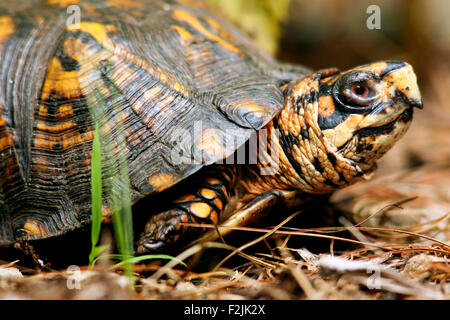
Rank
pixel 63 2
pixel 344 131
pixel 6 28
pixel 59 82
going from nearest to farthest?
pixel 344 131, pixel 59 82, pixel 6 28, pixel 63 2

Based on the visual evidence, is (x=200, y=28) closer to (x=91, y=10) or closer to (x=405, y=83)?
(x=91, y=10)

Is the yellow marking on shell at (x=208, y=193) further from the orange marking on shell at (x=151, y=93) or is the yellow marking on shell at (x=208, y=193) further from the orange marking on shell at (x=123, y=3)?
the orange marking on shell at (x=123, y=3)

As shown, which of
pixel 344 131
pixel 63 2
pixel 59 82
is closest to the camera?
pixel 344 131

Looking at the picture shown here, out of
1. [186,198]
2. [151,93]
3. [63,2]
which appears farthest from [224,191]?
[63,2]

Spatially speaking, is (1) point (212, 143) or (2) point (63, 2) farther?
(2) point (63, 2)

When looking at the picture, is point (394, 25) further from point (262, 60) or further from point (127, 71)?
point (127, 71)

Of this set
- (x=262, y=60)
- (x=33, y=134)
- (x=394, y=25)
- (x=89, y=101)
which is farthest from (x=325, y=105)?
(x=394, y=25)
